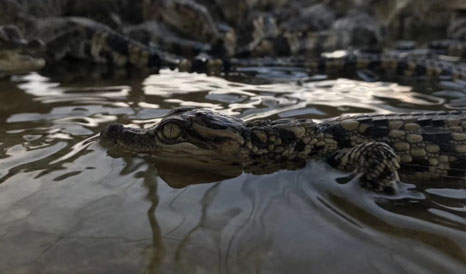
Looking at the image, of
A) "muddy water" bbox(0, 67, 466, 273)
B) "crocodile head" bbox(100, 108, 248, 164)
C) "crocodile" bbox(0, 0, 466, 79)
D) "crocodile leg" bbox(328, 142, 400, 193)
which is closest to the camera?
"muddy water" bbox(0, 67, 466, 273)

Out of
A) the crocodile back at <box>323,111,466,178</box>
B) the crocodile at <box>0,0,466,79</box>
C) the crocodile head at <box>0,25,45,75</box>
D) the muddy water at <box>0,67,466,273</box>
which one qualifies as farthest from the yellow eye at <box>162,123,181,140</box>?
the crocodile at <box>0,0,466,79</box>

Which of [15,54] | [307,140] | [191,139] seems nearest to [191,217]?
[191,139]

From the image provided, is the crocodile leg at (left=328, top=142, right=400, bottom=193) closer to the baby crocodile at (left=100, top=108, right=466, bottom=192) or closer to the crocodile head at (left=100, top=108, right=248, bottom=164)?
the baby crocodile at (left=100, top=108, right=466, bottom=192)

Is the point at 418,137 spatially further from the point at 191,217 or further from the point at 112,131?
the point at 112,131

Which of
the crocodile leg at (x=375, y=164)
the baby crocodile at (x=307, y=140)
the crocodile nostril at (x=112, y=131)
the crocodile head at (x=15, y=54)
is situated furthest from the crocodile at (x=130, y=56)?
the crocodile leg at (x=375, y=164)

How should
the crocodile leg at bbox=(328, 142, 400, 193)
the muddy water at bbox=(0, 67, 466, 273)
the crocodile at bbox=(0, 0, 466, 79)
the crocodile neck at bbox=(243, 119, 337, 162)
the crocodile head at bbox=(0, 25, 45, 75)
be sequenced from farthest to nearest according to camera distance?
1. the crocodile at bbox=(0, 0, 466, 79)
2. the crocodile head at bbox=(0, 25, 45, 75)
3. the crocodile neck at bbox=(243, 119, 337, 162)
4. the crocodile leg at bbox=(328, 142, 400, 193)
5. the muddy water at bbox=(0, 67, 466, 273)

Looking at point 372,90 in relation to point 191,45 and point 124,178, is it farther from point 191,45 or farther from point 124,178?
point 191,45

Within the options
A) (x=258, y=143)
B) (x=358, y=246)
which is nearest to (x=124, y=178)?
(x=258, y=143)

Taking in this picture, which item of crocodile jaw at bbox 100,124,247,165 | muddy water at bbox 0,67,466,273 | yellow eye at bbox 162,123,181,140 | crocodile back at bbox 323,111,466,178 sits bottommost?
muddy water at bbox 0,67,466,273
